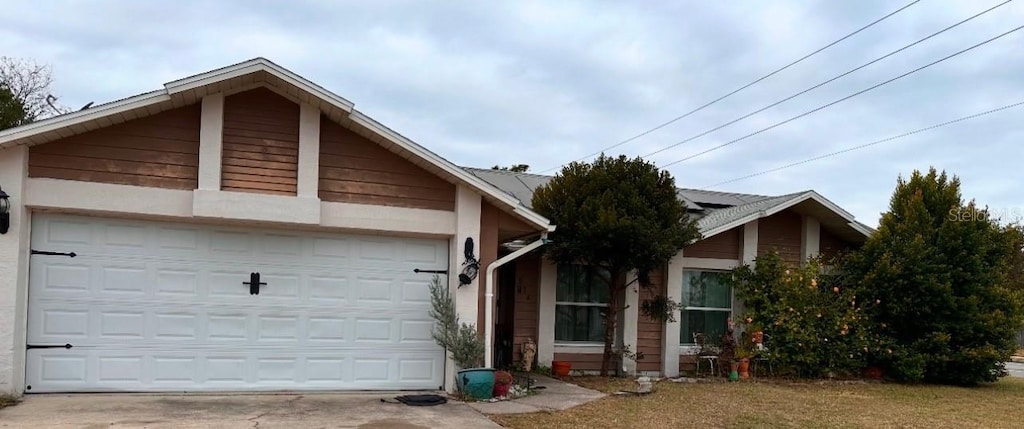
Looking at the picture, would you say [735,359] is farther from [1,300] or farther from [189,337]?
[1,300]

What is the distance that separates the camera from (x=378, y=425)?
7.05m

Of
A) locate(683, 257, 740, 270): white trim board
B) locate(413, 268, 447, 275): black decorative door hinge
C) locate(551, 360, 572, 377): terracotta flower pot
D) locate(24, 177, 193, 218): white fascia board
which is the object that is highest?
locate(24, 177, 193, 218): white fascia board

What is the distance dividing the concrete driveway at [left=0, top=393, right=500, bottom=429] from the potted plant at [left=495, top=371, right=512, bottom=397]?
68cm

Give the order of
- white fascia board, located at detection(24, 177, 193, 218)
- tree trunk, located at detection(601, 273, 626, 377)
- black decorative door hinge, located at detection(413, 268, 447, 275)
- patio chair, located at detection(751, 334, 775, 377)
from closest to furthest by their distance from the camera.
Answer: white fascia board, located at detection(24, 177, 193, 218) → black decorative door hinge, located at detection(413, 268, 447, 275) → tree trunk, located at detection(601, 273, 626, 377) → patio chair, located at detection(751, 334, 775, 377)

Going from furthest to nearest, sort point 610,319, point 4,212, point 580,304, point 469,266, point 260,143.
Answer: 1. point 580,304
2. point 610,319
3. point 469,266
4. point 260,143
5. point 4,212

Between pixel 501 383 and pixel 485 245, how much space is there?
171cm

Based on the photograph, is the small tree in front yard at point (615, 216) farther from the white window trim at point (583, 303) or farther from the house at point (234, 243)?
the house at point (234, 243)

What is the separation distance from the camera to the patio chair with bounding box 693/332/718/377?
12.7 metres

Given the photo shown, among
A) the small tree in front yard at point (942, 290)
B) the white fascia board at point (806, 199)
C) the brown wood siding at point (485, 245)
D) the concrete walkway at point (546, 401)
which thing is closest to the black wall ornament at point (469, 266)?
the brown wood siding at point (485, 245)

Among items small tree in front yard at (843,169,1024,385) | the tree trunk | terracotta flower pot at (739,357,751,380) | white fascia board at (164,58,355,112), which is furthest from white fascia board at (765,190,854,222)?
white fascia board at (164,58,355,112)

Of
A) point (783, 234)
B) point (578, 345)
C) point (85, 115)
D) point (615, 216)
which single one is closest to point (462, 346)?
point (615, 216)

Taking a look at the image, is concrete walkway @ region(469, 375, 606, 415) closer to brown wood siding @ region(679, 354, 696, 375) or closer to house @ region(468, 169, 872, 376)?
house @ region(468, 169, 872, 376)

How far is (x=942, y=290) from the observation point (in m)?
12.2

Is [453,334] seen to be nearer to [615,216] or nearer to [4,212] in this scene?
[615,216]
